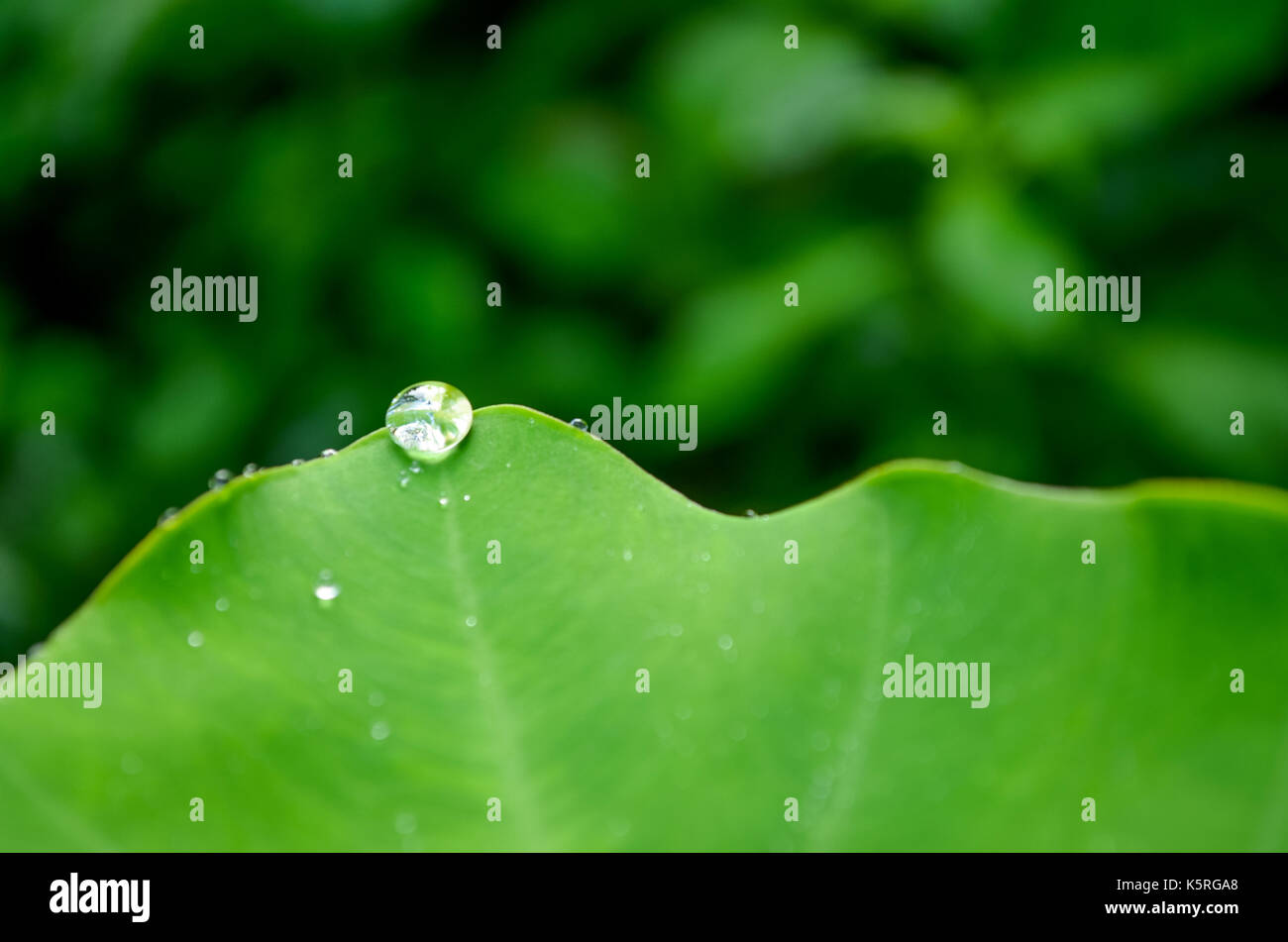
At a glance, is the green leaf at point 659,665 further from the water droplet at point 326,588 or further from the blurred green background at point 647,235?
the blurred green background at point 647,235

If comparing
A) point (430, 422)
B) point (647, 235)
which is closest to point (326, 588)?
point (430, 422)

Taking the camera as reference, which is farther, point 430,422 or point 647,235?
point 647,235

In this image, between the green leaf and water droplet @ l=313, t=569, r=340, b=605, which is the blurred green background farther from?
water droplet @ l=313, t=569, r=340, b=605

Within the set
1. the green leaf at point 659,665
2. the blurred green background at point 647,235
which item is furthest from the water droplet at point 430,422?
the blurred green background at point 647,235

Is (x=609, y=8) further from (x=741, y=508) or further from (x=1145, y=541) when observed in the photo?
(x=1145, y=541)

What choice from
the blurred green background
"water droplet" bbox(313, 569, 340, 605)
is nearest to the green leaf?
"water droplet" bbox(313, 569, 340, 605)

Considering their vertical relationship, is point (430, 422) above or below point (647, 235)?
below

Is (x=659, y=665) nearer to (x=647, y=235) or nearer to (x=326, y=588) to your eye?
(x=326, y=588)
